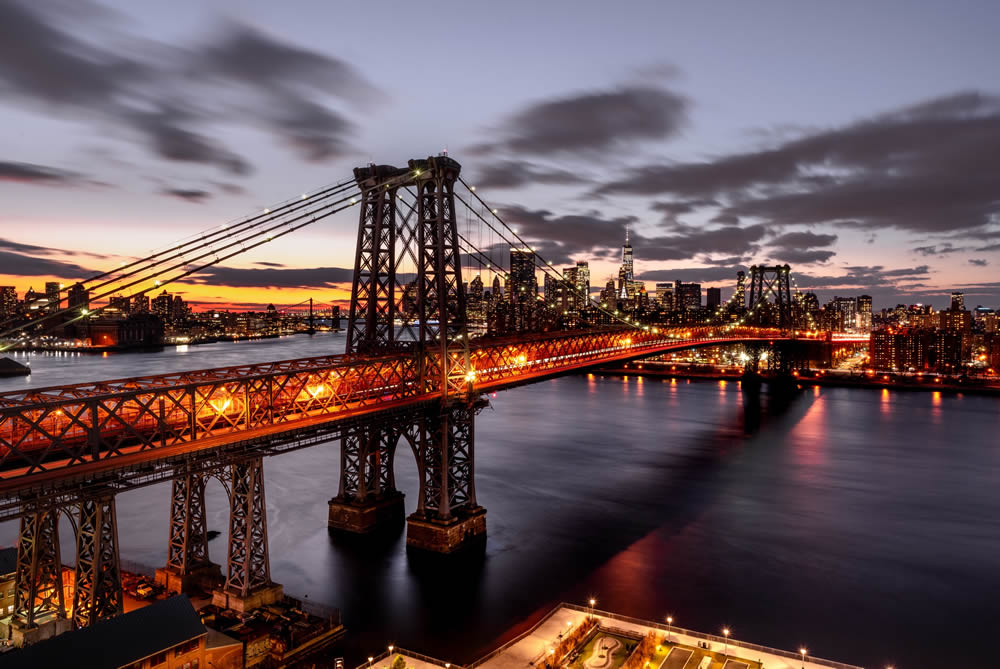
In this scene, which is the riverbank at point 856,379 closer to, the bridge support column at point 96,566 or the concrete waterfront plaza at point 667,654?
the concrete waterfront plaza at point 667,654

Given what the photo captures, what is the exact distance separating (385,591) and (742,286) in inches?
5459

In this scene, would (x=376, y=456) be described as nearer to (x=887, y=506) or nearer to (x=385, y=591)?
(x=385, y=591)

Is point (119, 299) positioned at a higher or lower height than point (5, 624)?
higher

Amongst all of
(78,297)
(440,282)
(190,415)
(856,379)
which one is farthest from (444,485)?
(856,379)

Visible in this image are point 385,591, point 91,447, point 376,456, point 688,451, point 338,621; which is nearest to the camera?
point 91,447

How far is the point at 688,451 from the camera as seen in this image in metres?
55.7

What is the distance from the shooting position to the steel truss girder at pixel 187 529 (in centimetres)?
2048

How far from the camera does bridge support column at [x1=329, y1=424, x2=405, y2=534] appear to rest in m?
28.7

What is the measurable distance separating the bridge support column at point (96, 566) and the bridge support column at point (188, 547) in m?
3.86

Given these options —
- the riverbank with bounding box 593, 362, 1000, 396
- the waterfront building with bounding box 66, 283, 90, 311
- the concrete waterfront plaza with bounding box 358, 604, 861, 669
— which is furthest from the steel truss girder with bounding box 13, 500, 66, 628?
the riverbank with bounding box 593, 362, 1000, 396

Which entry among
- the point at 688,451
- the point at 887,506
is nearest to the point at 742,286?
the point at 688,451

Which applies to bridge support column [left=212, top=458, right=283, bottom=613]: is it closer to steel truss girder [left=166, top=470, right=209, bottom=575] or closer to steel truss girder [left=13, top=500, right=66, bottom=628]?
steel truss girder [left=166, top=470, right=209, bottom=575]

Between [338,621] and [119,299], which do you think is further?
[338,621]

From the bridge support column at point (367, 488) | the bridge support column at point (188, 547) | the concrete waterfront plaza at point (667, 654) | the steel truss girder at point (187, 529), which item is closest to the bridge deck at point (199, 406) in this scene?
the steel truss girder at point (187, 529)
